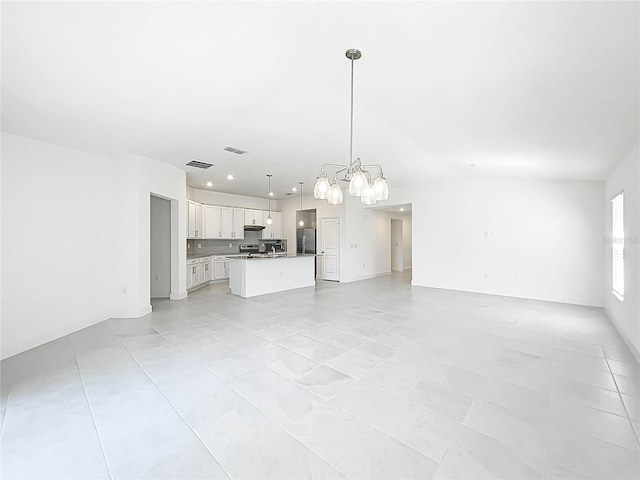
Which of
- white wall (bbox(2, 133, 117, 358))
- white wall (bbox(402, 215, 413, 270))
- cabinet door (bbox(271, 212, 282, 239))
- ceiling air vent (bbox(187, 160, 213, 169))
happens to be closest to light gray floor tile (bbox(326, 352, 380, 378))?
white wall (bbox(2, 133, 117, 358))

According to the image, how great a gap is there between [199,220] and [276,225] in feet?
10.1

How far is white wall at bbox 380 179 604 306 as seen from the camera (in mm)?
5645

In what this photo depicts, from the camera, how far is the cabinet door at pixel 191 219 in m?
7.57

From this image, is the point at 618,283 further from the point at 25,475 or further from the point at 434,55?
the point at 25,475

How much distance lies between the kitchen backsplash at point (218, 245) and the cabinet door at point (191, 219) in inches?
36.9

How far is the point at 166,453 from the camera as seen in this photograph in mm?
1753

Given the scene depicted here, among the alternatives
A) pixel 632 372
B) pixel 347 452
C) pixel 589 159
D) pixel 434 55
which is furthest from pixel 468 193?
pixel 347 452

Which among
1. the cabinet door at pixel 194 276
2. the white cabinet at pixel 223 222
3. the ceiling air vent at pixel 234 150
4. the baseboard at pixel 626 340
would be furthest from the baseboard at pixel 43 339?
the baseboard at pixel 626 340

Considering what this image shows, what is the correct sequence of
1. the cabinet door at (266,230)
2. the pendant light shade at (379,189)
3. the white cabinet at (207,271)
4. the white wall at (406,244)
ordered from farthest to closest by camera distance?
the white wall at (406,244), the cabinet door at (266,230), the white cabinet at (207,271), the pendant light shade at (379,189)

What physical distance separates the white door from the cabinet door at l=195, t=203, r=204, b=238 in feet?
12.2

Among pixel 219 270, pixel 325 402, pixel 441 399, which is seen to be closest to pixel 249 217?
pixel 219 270

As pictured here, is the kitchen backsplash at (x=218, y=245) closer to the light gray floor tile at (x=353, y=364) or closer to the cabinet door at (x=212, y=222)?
the cabinet door at (x=212, y=222)

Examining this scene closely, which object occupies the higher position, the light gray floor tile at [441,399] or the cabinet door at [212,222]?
the cabinet door at [212,222]

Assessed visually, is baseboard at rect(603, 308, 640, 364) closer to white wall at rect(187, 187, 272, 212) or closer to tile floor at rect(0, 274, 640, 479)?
tile floor at rect(0, 274, 640, 479)
